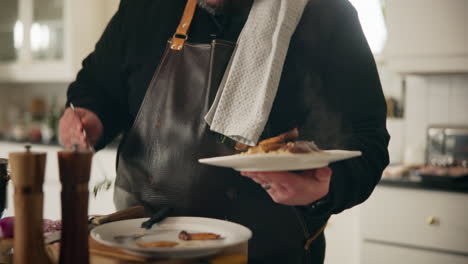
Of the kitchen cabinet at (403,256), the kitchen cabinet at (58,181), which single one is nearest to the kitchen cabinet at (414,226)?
the kitchen cabinet at (403,256)

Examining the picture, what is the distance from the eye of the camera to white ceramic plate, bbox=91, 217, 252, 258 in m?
0.61

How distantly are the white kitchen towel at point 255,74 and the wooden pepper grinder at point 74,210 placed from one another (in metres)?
0.40

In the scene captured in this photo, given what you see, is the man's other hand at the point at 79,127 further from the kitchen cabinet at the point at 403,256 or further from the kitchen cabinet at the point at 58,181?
the kitchen cabinet at the point at 58,181

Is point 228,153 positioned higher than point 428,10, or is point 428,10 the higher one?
point 428,10

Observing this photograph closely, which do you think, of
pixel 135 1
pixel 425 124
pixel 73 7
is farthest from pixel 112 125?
pixel 73 7

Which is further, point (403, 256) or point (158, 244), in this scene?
point (403, 256)

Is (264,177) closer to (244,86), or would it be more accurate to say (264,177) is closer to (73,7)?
(244,86)

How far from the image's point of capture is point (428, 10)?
207 cm

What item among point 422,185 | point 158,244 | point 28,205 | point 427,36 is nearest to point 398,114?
point 427,36

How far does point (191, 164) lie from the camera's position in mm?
964

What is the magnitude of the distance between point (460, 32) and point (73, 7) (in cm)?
212

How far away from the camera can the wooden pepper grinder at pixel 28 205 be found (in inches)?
22.7

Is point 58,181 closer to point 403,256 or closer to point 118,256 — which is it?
point 403,256

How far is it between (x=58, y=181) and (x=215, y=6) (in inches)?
67.2
